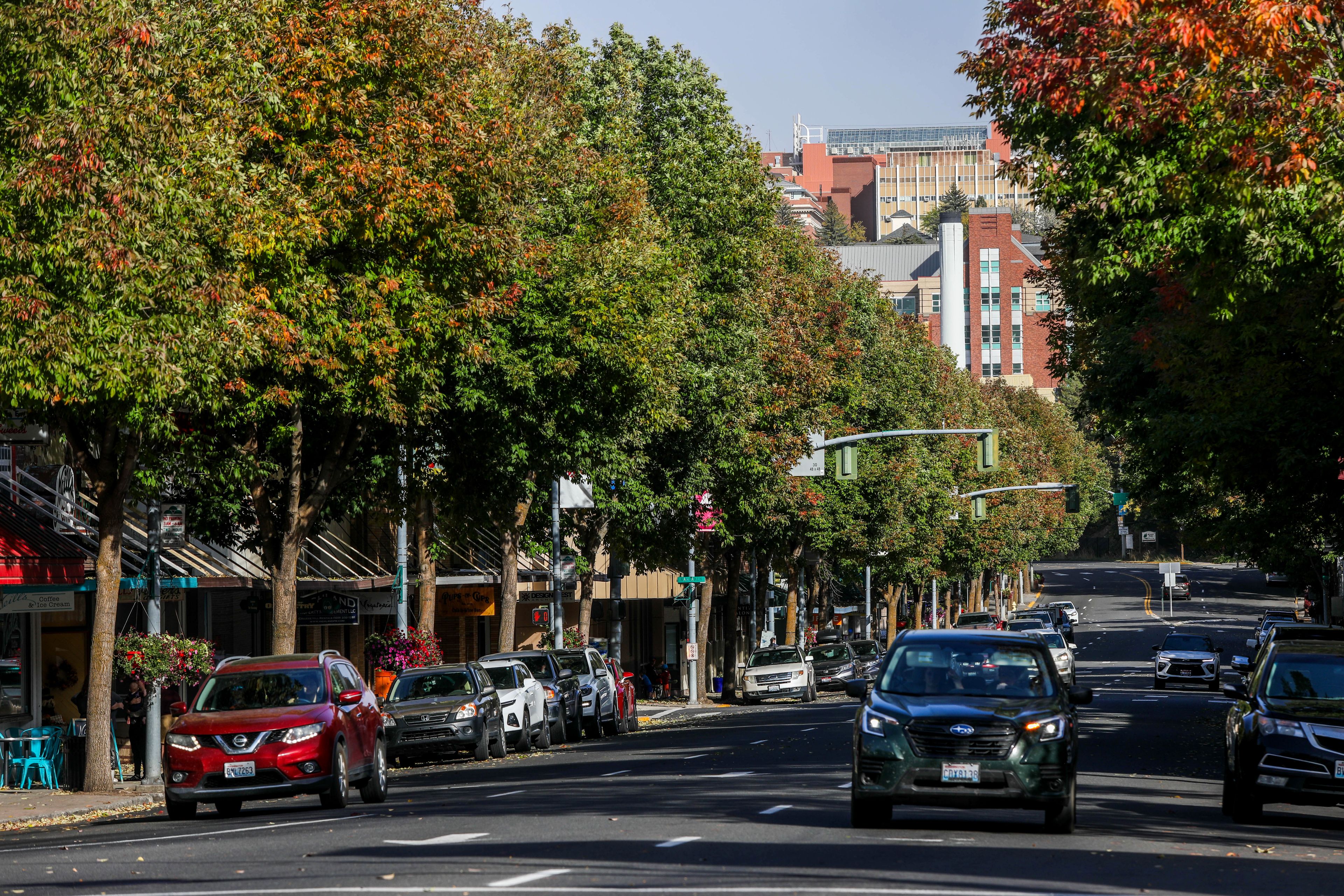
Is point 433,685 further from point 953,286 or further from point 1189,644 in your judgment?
point 953,286

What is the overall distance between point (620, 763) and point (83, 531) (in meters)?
9.13

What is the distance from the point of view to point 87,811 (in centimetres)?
2047

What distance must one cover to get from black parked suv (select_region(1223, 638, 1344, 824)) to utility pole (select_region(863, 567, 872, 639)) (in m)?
53.3

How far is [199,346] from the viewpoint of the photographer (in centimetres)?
1919

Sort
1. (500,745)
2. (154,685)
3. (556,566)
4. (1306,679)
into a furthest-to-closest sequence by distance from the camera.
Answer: (556,566) → (500,745) → (154,685) → (1306,679)

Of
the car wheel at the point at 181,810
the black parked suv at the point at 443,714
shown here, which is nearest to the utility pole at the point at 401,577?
the black parked suv at the point at 443,714

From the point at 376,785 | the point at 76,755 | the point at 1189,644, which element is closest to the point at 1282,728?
the point at 376,785

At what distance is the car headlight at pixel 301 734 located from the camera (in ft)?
57.5

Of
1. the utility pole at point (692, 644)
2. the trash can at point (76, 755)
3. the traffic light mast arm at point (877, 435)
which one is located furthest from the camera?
the utility pole at point (692, 644)

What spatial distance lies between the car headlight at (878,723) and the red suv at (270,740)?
658 cm

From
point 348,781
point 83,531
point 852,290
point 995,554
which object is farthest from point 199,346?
point 995,554

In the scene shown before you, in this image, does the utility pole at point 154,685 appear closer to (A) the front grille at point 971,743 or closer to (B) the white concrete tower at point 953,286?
(A) the front grille at point 971,743

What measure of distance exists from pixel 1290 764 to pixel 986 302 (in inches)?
6179

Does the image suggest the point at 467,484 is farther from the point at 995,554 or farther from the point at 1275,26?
the point at 995,554
